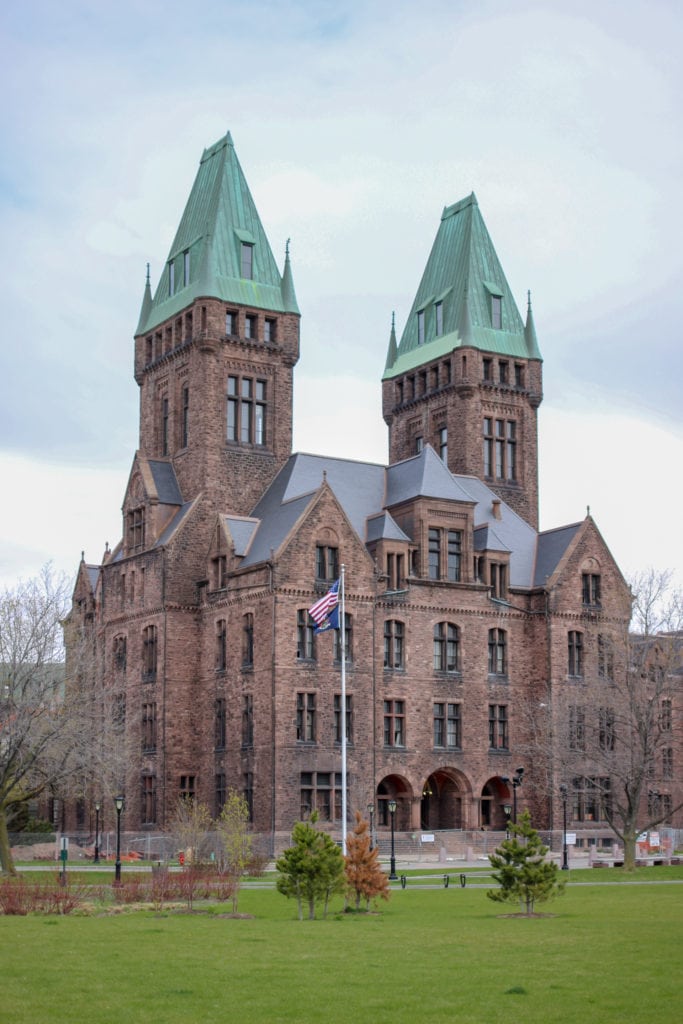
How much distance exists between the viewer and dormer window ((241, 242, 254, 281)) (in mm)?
75812

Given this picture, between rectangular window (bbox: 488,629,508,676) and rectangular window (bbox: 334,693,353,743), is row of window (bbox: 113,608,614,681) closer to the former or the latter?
rectangular window (bbox: 488,629,508,676)

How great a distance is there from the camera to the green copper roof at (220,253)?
74750 mm

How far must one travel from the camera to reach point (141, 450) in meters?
78.8

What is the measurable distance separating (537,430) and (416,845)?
28969mm

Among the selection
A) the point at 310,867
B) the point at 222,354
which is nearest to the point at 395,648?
the point at 222,354

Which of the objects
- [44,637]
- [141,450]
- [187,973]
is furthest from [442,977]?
[141,450]

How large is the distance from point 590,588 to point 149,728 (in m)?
24.2

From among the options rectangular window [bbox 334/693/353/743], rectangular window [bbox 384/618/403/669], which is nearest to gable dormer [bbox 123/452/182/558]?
rectangular window [bbox 384/618/403/669]

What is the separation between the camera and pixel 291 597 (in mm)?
65062

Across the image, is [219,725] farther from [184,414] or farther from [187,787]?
[184,414]

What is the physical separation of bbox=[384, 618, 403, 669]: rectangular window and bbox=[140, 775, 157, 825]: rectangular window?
12.9 metres

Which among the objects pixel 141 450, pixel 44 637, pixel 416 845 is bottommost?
pixel 416 845

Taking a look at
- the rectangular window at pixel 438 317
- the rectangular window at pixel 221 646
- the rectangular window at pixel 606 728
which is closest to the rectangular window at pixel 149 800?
the rectangular window at pixel 221 646

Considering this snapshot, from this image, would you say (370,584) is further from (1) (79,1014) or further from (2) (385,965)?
(1) (79,1014)
